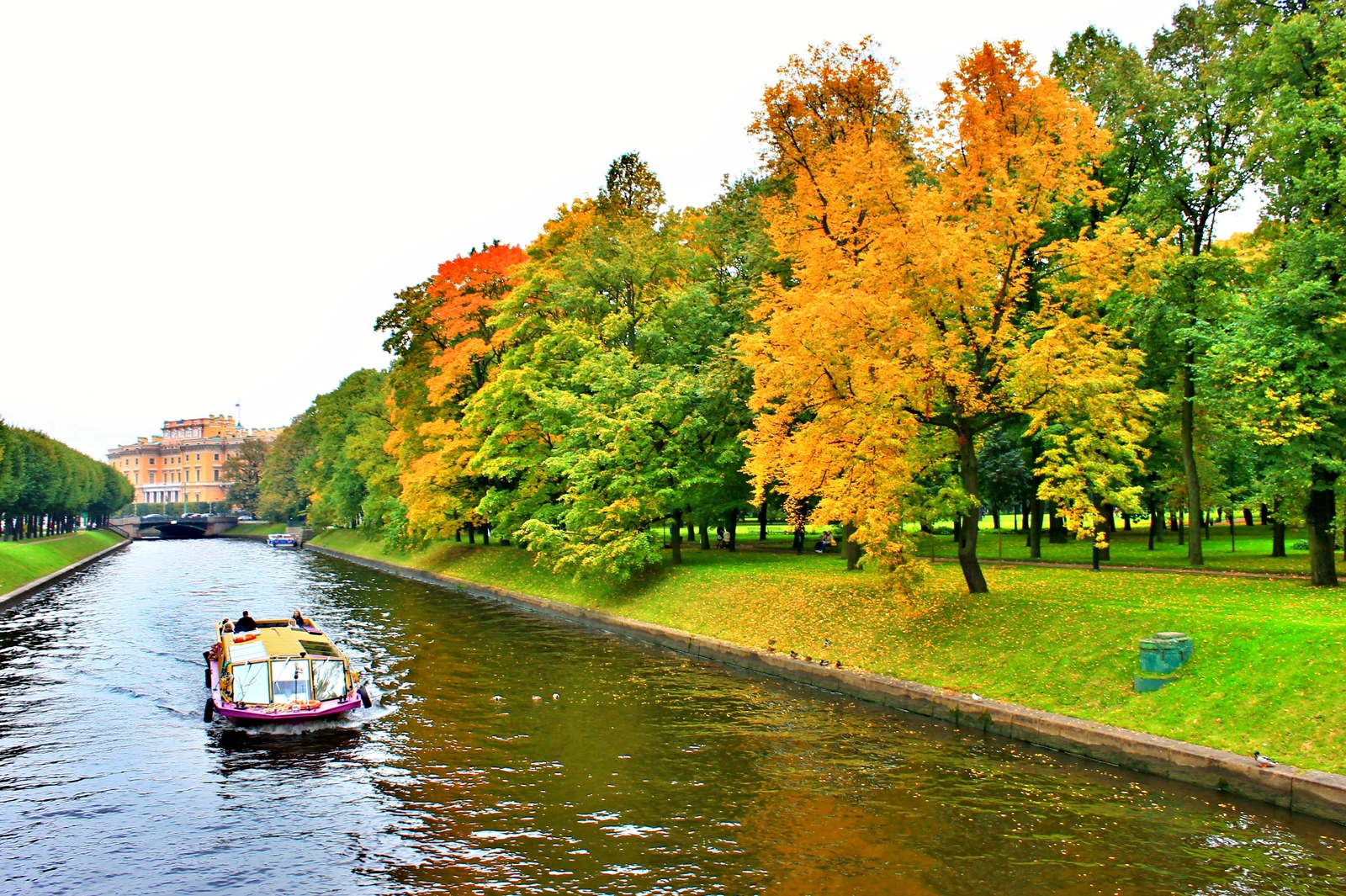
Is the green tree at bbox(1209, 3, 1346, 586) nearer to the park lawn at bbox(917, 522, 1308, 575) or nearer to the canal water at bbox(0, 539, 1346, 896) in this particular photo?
the park lawn at bbox(917, 522, 1308, 575)

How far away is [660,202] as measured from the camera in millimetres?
56562

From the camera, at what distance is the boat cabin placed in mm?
23141

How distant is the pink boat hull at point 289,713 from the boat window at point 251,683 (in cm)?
31

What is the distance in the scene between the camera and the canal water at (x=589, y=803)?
14.1 m

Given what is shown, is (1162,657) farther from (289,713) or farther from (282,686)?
(282,686)

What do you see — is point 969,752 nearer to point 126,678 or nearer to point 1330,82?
point 1330,82

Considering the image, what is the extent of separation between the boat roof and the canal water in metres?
1.92

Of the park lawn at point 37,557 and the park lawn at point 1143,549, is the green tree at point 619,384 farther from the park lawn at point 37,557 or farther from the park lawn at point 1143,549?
the park lawn at point 37,557

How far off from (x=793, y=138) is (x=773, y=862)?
30246 millimetres

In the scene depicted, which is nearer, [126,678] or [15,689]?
[15,689]

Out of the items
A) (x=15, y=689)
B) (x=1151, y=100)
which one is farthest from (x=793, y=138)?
(x=15, y=689)

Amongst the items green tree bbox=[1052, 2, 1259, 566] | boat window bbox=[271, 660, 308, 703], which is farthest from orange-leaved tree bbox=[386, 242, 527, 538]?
green tree bbox=[1052, 2, 1259, 566]

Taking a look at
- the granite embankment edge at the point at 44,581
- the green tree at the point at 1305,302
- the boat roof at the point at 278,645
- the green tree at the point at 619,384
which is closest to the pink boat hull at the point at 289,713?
the boat roof at the point at 278,645

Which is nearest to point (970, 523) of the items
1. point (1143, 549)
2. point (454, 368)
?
point (1143, 549)
